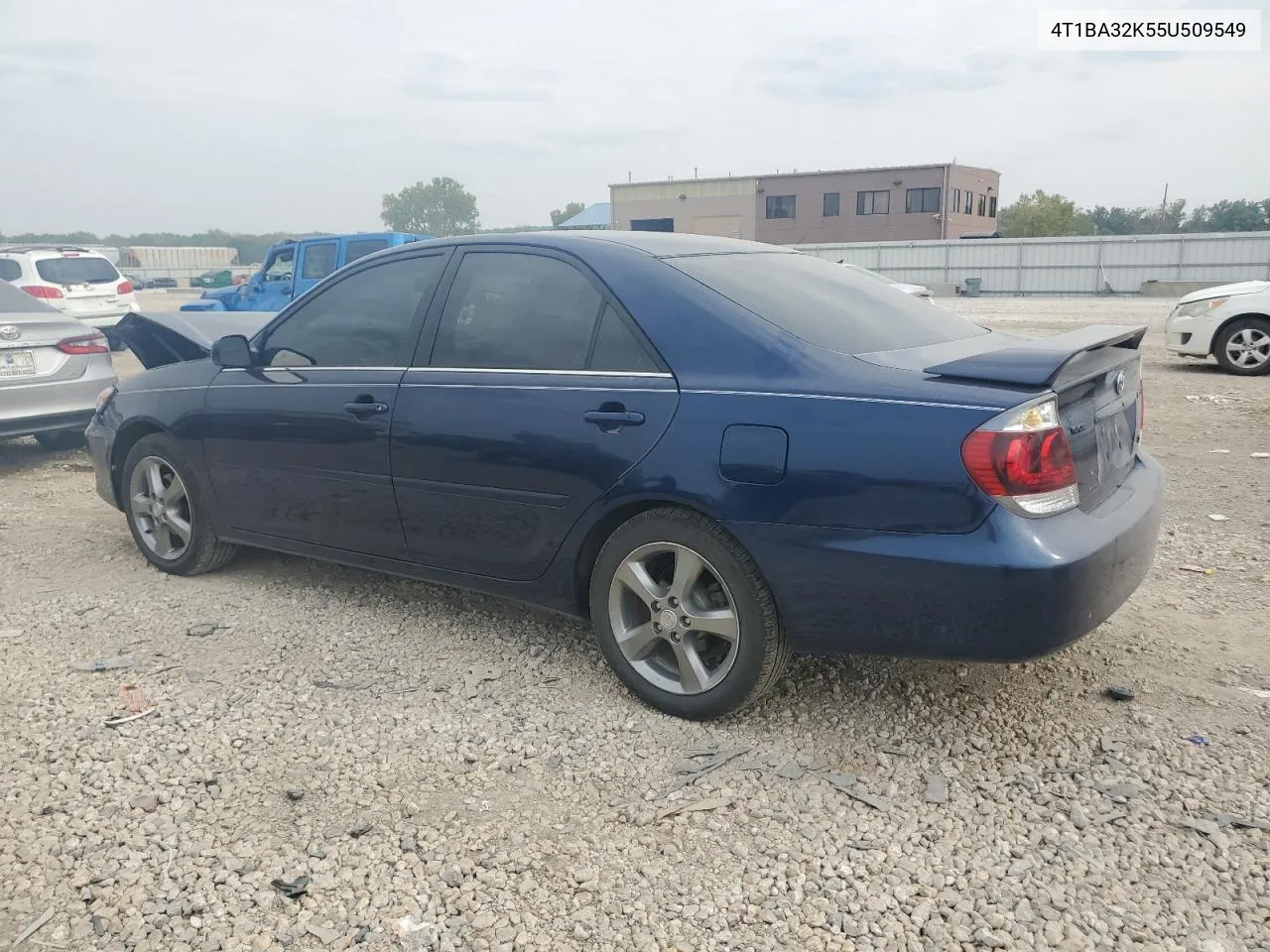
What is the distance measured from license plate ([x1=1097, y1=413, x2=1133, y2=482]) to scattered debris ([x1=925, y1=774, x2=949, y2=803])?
41.6 inches

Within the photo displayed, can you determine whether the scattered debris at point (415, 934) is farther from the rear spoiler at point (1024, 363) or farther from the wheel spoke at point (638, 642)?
the rear spoiler at point (1024, 363)

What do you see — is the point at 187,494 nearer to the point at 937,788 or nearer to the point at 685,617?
the point at 685,617

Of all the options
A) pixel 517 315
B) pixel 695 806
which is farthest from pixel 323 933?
pixel 517 315

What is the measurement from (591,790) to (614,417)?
1.19 metres

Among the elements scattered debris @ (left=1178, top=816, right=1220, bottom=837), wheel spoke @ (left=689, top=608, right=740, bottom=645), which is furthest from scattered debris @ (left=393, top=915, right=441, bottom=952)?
scattered debris @ (left=1178, top=816, right=1220, bottom=837)

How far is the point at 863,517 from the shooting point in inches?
115

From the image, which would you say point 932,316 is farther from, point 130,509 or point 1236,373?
point 1236,373

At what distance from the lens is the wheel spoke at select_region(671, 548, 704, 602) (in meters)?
3.25

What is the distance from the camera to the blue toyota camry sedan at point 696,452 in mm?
2834

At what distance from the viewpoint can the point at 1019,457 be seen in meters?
2.77

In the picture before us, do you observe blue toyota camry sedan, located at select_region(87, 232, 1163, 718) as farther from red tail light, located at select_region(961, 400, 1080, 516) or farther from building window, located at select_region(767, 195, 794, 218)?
building window, located at select_region(767, 195, 794, 218)

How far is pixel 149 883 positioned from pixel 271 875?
1.00 ft

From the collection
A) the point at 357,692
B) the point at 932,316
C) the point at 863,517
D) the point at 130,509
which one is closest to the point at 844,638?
the point at 863,517

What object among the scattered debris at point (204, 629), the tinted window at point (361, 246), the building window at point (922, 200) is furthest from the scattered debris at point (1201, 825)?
the building window at point (922, 200)
